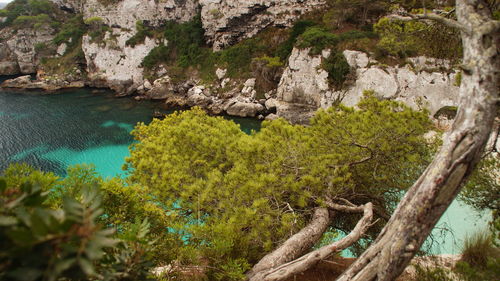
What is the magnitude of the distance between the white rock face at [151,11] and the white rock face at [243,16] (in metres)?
4.44

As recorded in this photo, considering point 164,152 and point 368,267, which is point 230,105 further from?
point 368,267

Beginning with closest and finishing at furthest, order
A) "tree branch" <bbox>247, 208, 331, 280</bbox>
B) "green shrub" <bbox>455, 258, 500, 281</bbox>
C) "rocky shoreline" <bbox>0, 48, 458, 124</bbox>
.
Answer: "green shrub" <bbox>455, 258, 500, 281</bbox>, "tree branch" <bbox>247, 208, 331, 280</bbox>, "rocky shoreline" <bbox>0, 48, 458, 124</bbox>

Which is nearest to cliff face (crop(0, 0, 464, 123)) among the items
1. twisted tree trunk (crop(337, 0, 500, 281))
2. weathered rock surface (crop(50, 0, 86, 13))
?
weathered rock surface (crop(50, 0, 86, 13))

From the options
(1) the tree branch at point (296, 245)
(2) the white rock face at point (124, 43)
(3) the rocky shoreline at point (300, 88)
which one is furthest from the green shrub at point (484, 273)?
(2) the white rock face at point (124, 43)

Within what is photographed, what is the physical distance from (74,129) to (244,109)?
48.3 feet

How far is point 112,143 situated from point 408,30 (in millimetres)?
19882

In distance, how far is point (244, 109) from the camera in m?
25.6

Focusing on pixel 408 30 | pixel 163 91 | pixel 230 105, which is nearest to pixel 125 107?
pixel 163 91

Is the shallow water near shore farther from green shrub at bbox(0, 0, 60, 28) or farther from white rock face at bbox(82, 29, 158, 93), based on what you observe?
green shrub at bbox(0, 0, 60, 28)

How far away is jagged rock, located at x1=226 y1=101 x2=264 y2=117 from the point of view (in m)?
25.5

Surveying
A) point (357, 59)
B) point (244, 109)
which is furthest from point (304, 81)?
point (244, 109)

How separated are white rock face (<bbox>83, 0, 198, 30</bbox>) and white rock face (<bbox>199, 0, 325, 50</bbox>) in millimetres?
4436

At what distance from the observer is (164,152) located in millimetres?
6508

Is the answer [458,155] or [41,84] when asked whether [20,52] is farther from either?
[458,155]
